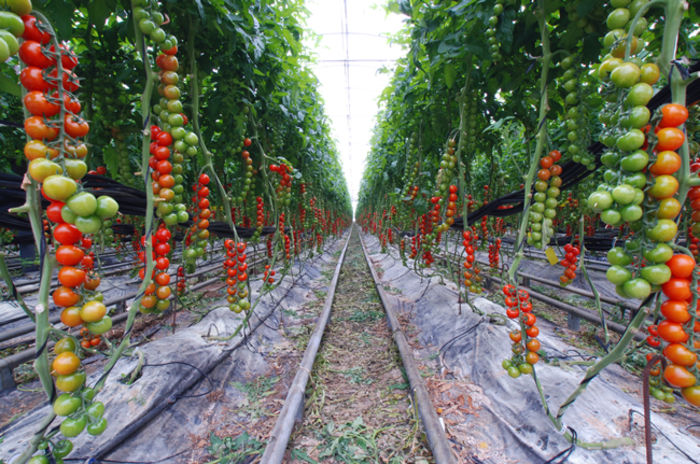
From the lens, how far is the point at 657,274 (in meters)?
0.88

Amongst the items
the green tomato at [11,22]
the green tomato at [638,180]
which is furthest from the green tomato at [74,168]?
the green tomato at [638,180]

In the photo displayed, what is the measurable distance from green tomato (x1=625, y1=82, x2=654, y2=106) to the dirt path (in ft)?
7.27

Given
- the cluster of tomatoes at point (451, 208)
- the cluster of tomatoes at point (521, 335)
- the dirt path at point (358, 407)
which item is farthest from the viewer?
the cluster of tomatoes at point (451, 208)

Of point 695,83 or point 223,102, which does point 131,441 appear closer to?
point 223,102

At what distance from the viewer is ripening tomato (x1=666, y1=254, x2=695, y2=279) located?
867 mm

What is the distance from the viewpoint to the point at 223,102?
280cm

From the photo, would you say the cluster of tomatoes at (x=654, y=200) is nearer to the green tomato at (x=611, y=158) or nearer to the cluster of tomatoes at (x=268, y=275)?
the green tomato at (x=611, y=158)

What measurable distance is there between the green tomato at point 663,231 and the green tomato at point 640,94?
0.36 meters

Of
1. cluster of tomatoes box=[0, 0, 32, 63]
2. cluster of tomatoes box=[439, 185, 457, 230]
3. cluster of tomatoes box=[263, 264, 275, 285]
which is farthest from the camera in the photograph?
cluster of tomatoes box=[263, 264, 275, 285]

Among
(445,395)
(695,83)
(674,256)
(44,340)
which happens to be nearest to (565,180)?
→ (695,83)

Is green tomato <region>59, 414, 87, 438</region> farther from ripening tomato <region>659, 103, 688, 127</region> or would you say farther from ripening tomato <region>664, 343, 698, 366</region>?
ripening tomato <region>659, 103, 688, 127</region>

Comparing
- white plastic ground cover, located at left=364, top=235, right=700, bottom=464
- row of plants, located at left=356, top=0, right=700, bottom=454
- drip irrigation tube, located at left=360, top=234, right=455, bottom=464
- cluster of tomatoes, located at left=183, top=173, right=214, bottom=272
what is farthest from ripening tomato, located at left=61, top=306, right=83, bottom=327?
white plastic ground cover, located at left=364, top=235, right=700, bottom=464

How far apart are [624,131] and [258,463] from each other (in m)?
2.54

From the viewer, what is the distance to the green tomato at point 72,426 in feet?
3.03
